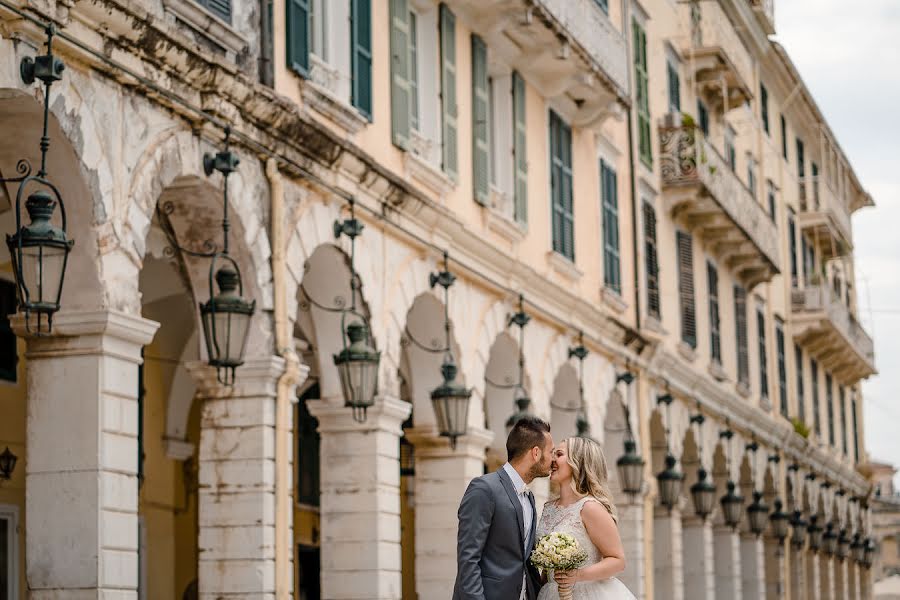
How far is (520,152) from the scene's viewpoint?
20.6 m

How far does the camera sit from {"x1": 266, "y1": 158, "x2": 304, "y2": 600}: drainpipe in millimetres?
14109

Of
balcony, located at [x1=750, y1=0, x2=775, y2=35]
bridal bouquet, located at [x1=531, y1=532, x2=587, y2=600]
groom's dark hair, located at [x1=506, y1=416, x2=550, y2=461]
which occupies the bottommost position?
bridal bouquet, located at [x1=531, y1=532, x2=587, y2=600]

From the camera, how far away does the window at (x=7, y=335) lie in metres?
15.8

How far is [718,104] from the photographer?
3259 cm

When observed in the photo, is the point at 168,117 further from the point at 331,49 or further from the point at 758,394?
the point at 758,394

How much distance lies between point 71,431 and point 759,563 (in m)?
23.3

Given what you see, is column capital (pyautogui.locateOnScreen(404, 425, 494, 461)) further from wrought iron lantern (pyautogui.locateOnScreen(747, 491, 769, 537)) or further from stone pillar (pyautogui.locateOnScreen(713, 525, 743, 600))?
wrought iron lantern (pyautogui.locateOnScreen(747, 491, 769, 537))

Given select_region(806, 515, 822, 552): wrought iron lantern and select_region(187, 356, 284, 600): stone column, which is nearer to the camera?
select_region(187, 356, 284, 600): stone column

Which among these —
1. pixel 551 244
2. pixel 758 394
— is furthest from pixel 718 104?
pixel 551 244

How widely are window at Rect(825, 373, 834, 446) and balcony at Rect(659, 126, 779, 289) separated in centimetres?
1054

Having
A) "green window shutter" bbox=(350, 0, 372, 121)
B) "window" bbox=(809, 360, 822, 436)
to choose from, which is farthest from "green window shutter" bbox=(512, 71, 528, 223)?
"window" bbox=(809, 360, 822, 436)

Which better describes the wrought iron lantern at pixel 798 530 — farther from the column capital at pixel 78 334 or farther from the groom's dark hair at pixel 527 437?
the groom's dark hair at pixel 527 437

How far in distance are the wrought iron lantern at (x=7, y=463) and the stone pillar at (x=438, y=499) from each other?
4021 mm

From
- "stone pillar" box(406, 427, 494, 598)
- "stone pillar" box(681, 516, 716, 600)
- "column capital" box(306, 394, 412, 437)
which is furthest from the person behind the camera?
"stone pillar" box(681, 516, 716, 600)
